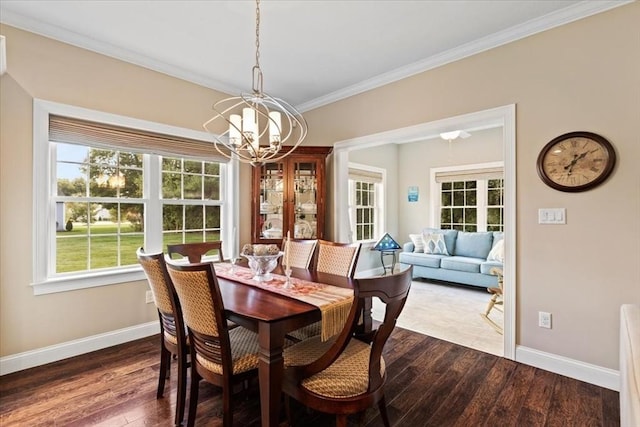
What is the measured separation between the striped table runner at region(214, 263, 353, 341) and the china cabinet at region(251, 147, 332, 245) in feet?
5.12

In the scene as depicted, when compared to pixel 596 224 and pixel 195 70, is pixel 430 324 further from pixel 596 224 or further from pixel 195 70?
pixel 195 70

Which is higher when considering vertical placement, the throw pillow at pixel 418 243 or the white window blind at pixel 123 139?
the white window blind at pixel 123 139

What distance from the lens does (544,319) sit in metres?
2.51

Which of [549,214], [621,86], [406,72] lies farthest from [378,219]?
[621,86]

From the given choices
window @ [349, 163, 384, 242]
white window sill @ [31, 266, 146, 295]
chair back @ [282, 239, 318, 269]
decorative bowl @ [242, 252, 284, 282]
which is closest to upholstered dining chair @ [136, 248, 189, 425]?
decorative bowl @ [242, 252, 284, 282]

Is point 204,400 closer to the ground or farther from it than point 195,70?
closer to the ground

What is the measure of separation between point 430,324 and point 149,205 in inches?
134

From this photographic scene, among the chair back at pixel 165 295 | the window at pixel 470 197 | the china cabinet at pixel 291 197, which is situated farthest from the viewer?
the window at pixel 470 197

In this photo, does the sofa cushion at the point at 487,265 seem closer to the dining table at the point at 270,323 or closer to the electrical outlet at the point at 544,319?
the electrical outlet at the point at 544,319

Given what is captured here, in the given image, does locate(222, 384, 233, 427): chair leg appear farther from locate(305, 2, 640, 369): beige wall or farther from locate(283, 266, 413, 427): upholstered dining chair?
locate(305, 2, 640, 369): beige wall

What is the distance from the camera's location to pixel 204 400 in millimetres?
2100

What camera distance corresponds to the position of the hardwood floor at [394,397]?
1.90m

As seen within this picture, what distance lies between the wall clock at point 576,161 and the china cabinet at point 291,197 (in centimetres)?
231

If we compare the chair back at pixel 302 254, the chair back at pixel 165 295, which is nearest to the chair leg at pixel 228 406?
the chair back at pixel 165 295
